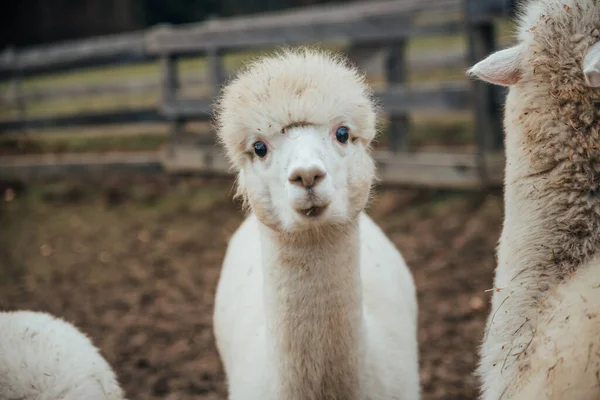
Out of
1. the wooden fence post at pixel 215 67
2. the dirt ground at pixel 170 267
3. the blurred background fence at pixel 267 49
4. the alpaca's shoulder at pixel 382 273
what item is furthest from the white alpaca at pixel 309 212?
the wooden fence post at pixel 215 67

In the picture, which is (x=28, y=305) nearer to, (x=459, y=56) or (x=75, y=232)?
(x=75, y=232)

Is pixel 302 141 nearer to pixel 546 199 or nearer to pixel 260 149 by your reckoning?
pixel 260 149

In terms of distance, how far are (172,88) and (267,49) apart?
3.77 m

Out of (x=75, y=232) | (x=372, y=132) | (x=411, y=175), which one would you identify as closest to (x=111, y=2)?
(x=75, y=232)

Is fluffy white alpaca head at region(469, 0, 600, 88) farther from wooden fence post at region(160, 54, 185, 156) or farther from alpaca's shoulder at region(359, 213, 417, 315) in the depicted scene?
wooden fence post at region(160, 54, 185, 156)

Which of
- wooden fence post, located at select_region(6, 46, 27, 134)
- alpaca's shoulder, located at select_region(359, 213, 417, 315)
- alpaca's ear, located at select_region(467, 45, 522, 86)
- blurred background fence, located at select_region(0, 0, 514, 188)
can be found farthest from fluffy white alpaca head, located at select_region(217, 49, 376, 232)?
wooden fence post, located at select_region(6, 46, 27, 134)

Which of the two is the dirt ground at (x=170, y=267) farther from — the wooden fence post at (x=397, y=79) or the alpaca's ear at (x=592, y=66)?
the alpaca's ear at (x=592, y=66)

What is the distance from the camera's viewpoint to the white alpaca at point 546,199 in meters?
2.16

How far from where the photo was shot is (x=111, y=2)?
61.3 feet

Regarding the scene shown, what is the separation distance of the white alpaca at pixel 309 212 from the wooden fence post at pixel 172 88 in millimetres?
5609

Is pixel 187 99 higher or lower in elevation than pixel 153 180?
higher

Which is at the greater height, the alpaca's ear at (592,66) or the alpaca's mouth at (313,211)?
the alpaca's ear at (592,66)

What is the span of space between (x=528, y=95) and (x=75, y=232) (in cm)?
595

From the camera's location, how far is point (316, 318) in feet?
8.52
